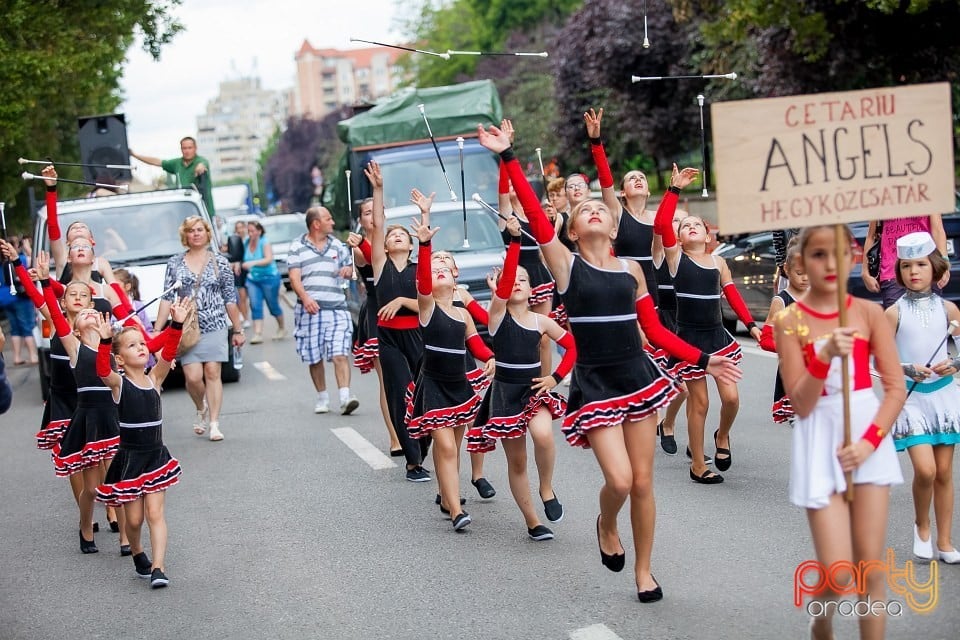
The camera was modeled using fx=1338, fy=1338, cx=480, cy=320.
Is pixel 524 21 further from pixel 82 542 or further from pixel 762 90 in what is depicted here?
pixel 82 542

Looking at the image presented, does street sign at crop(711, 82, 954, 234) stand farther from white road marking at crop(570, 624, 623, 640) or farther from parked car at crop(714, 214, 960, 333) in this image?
parked car at crop(714, 214, 960, 333)

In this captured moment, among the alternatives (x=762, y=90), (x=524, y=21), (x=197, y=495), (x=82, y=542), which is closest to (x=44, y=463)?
(x=197, y=495)

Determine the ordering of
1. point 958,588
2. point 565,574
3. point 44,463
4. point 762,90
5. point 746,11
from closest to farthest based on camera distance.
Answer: point 958,588, point 565,574, point 44,463, point 746,11, point 762,90

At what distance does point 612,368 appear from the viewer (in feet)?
20.5

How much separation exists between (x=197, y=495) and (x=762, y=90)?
60.7 feet

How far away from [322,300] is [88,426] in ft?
16.8

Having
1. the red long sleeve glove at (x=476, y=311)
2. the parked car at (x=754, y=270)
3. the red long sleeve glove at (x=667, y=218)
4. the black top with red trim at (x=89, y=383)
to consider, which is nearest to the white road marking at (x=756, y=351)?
the parked car at (x=754, y=270)

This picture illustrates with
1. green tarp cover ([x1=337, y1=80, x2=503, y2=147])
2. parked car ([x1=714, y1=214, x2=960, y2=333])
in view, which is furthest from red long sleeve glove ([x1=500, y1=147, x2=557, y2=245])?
green tarp cover ([x1=337, y1=80, x2=503, y2=147])

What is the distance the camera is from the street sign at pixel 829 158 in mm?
4883

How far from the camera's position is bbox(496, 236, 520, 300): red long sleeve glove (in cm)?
725

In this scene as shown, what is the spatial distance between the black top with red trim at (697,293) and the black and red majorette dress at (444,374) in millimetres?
1660

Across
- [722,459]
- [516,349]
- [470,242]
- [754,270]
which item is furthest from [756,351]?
[516,349]

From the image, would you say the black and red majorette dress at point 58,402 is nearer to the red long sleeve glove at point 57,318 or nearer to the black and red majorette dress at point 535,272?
the red long sleeve glove at point 57,318

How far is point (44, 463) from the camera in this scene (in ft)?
38.0
